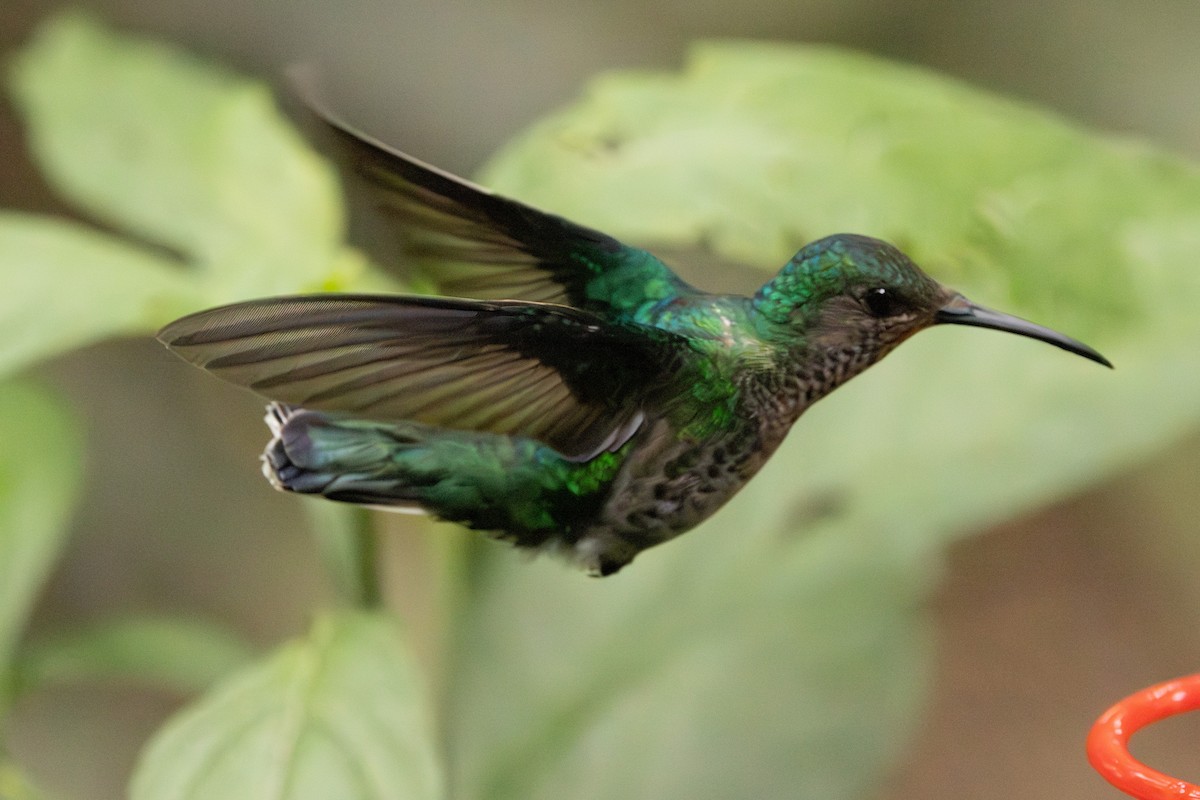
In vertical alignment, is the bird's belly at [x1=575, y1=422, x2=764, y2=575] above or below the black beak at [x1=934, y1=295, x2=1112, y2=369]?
below

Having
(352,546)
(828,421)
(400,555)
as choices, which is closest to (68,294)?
(352,546)

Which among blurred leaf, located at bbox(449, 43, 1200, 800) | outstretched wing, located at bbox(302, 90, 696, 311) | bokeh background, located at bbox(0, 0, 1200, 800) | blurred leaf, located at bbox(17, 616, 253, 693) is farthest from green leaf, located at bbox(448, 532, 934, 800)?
bokeh background, located at bbox(0, 0, 1200, 800)

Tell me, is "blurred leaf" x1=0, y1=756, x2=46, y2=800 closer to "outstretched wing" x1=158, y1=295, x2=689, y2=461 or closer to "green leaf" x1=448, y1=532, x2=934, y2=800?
"green leaf" x1=448, y1=532, x2=934, y2=800

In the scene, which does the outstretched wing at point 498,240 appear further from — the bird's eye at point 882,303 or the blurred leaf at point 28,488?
the blurred leaf at point 28,488

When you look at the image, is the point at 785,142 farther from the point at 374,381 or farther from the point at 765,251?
the point at 374,381

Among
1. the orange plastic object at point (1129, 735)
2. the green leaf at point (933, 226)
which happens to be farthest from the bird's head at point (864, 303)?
the green leaf at point (933, 226)

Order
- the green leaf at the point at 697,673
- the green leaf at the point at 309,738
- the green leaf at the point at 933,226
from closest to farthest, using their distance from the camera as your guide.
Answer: the green leaf at the point at 309,738 < the green leaf at the point at 933,226 < the green leaf at the point at 697,673

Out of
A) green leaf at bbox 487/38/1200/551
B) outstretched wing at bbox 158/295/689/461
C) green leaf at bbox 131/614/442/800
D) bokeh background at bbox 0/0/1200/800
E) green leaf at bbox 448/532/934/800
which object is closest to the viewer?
outstretched wing at bbox 158/295/689/461

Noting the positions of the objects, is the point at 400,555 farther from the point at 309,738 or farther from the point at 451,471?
the point at 451,471
